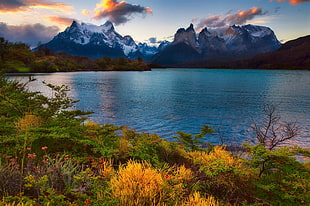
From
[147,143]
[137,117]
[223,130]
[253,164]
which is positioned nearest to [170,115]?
[137,117]

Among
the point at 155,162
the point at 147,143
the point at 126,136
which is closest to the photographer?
the point at 155,162

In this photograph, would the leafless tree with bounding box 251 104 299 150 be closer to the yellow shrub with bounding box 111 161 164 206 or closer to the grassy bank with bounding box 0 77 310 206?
the grassy bank with bounding box 0 77 310 206

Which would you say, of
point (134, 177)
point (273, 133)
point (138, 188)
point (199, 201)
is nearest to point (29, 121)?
point (134, 177)

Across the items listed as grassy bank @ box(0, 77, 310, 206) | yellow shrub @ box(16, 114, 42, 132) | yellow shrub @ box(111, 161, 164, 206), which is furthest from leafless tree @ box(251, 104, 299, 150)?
yellow shrub @ box(16, 114, 42, 132)

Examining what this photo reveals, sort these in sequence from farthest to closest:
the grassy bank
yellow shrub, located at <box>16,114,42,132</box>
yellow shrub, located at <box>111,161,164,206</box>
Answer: yellow shrub, located at <box>16,114,42,132</box>
the grassy bank
yellow shrub, located at <box>111,161,164,206</box>

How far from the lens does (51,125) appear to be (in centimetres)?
927

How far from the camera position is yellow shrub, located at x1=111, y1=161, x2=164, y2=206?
3994 millimetres

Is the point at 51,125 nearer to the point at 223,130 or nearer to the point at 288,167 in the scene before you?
the point at 288,167

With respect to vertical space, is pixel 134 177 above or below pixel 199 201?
above

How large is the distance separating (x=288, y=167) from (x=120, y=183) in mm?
5305

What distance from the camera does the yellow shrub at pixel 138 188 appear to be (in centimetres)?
399

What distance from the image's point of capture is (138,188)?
4.22 m

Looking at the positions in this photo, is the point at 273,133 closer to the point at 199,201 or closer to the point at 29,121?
the point at 199,201

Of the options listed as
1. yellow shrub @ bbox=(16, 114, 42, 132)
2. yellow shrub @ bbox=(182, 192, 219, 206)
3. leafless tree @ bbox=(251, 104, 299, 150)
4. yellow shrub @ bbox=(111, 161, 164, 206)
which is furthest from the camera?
leafless tree @ bbox=(251, 104, 299, 150)
